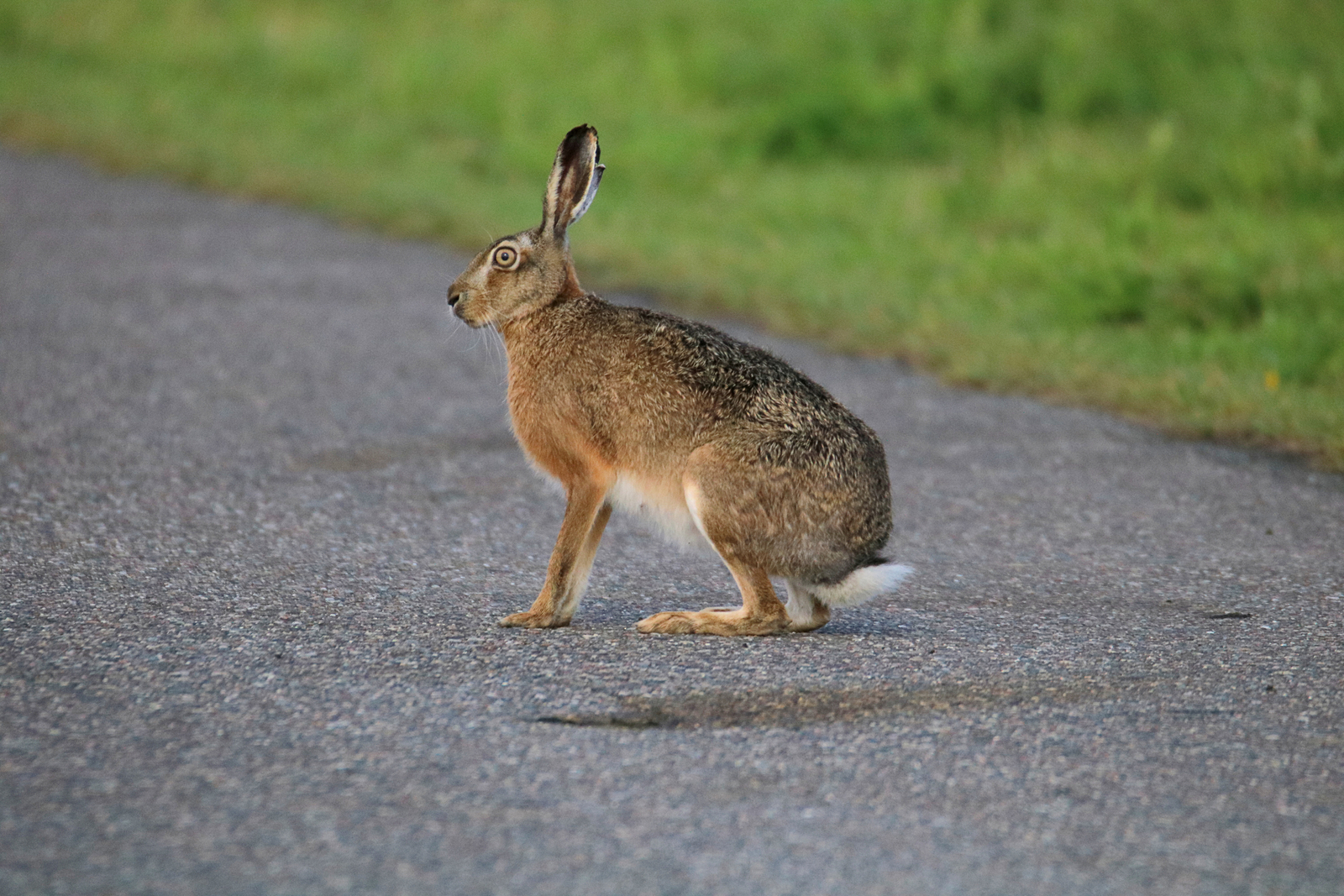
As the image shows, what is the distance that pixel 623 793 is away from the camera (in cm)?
344

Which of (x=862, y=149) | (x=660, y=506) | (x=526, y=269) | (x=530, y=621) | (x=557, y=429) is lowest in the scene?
(x=530, y=621)

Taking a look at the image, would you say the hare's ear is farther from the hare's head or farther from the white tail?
the white tail

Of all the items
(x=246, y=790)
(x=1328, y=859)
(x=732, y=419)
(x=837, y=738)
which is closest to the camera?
(x=1328, y=859)

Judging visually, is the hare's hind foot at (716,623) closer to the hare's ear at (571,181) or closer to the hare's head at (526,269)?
the hare's head at (526,269)

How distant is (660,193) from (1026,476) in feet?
21.3

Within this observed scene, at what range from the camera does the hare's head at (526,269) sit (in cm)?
497

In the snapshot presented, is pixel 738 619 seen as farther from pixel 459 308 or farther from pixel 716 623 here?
pixel 459 308

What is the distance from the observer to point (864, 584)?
450cm

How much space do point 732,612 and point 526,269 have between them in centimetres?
122

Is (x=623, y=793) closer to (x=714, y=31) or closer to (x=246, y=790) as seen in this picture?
(x=246, y=790)

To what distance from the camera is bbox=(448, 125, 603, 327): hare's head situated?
4973 millimetres

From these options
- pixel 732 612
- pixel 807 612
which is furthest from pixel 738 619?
pixel 807 612

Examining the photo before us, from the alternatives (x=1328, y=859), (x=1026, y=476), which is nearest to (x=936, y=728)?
(x=1328, y=859)

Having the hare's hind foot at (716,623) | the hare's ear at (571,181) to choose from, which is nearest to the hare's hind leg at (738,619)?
the hare's hind foot at (716,623)
